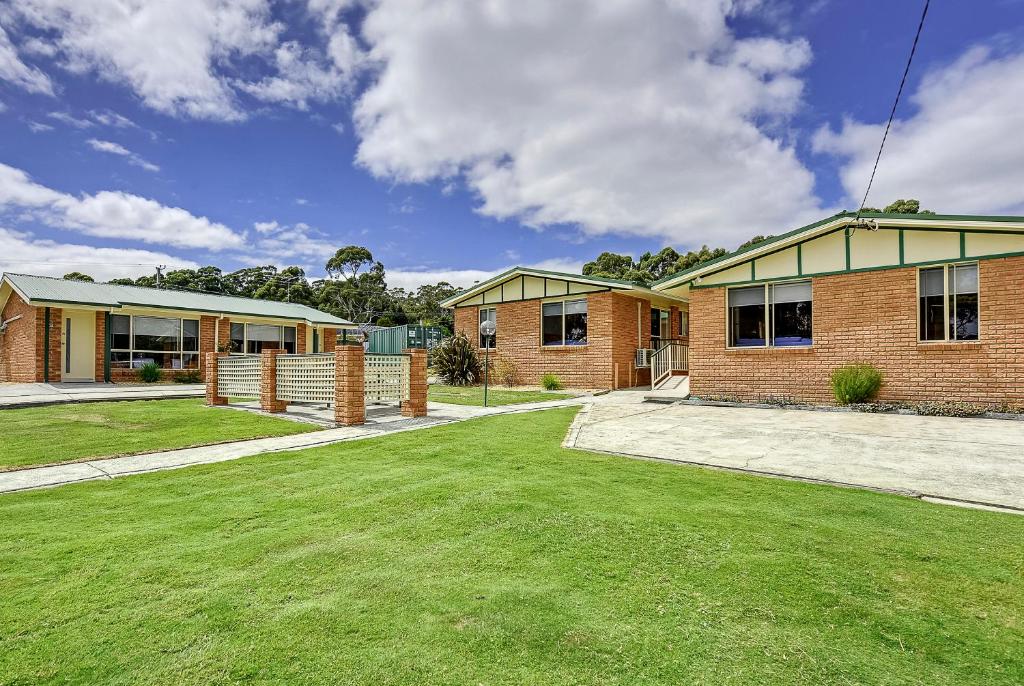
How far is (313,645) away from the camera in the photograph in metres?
1.95

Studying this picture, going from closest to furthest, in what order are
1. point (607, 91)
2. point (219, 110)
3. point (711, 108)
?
point (607, 91), point (711, 108), point (219, 110)

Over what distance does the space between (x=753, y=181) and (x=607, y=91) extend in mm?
→ 10683

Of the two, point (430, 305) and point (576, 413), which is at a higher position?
point (430, 305)

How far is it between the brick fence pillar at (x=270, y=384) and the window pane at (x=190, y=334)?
48.6ft

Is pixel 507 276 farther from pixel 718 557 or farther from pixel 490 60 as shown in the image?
pixel 718 557

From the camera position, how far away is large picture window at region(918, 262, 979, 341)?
953cm

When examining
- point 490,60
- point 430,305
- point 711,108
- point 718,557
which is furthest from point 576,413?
point 430,305

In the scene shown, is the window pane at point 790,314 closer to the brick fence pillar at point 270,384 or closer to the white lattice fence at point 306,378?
the white lattice fence at point 306,378

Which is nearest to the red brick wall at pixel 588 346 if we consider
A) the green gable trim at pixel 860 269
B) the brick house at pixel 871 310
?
the brick house at pixel 871 310

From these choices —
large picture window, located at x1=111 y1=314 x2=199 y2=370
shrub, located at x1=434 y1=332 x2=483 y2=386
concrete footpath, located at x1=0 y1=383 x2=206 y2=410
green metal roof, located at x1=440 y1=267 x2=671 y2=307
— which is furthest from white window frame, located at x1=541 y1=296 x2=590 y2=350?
large picture window, located at x1=111 y1=314 x2=199 y2=370

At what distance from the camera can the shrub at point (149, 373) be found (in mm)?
19719

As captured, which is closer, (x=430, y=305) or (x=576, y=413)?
(x=576, y=413)

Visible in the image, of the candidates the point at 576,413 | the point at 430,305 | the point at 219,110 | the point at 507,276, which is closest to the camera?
the point at 576,413

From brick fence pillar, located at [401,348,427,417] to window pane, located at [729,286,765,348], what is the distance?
26.9 ft
